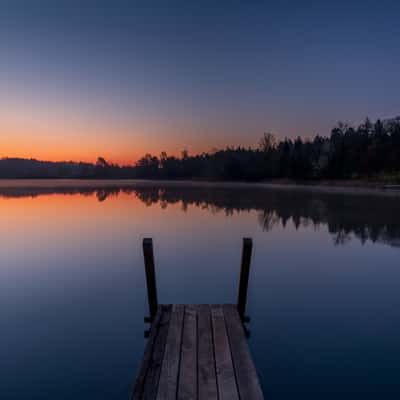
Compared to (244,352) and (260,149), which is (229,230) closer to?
(244,352)

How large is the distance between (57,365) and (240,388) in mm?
3390

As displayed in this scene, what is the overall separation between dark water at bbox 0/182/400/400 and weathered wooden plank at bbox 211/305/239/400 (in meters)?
0.95

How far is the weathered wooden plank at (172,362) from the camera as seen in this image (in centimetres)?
346

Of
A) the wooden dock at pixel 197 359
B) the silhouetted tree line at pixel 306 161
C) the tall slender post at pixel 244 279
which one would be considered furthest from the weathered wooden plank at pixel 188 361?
the silhouetted tree line at pixel 306 161

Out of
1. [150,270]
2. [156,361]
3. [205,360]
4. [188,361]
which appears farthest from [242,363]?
[150,270]

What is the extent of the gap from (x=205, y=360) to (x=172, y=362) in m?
0.45

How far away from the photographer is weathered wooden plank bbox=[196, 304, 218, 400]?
3.43m

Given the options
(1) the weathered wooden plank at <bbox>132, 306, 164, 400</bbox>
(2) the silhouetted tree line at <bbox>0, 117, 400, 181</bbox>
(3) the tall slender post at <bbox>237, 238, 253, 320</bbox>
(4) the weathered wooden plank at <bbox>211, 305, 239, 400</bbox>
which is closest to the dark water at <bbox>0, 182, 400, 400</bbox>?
(3) the tall slender post at <bbox>237, 238, 253, 320</bbox>

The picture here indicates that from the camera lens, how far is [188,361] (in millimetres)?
4035

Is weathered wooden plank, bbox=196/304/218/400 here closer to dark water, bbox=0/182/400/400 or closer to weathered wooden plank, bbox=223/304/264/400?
weathered wooden plank, bbox=223/304/264/400

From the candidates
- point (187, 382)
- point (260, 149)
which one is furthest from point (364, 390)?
point (260, 149)

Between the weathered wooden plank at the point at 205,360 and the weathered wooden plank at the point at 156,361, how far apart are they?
20.9 inches

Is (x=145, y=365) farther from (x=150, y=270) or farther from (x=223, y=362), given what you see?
(x=150, y=270)

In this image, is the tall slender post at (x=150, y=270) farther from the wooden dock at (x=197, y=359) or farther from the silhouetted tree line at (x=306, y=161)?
the silhouetted tree line at (x=306, y=161)
